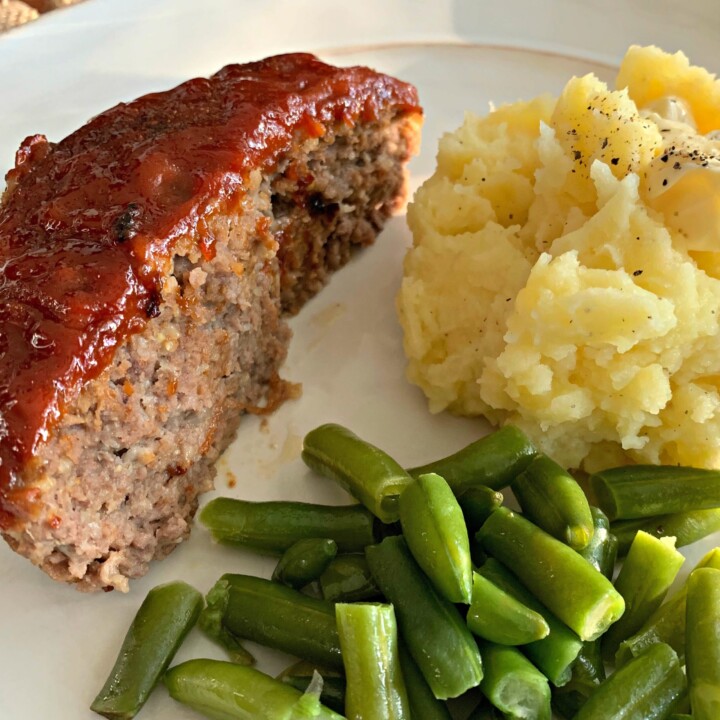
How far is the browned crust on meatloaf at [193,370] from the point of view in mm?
3512

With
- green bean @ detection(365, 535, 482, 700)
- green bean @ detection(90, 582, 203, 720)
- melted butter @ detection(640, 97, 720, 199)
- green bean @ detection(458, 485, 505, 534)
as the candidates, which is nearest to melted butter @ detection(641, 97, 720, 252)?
melted butter @ detection(640, 97, 720, 199)

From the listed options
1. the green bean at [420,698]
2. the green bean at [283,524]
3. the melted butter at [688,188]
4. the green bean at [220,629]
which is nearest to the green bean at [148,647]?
the green bean at [220,629]

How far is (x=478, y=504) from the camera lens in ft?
12.2

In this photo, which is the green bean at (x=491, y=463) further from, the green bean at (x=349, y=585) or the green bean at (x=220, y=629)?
the green bean at (x=220, y=629)

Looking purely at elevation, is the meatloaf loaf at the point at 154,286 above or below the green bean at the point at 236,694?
above

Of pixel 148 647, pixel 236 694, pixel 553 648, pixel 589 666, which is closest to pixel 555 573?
pixel 553 648

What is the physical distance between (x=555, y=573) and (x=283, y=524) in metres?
1.26

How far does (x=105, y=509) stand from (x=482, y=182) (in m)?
2.70

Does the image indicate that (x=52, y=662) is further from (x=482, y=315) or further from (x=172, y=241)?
(x=482, y=315)

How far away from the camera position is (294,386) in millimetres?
4742

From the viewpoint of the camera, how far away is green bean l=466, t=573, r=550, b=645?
10.6 feet

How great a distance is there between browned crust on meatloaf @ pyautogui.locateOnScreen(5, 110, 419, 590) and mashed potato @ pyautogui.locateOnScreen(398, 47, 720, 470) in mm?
526

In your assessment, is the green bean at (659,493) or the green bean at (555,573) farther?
the green bean at (659,493)

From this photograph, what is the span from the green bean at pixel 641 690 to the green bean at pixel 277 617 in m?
1.03
